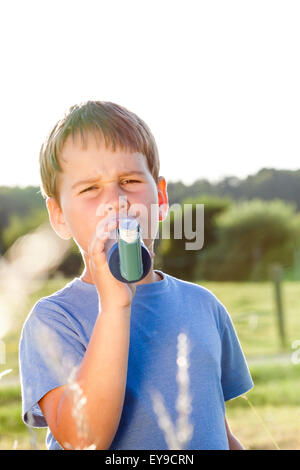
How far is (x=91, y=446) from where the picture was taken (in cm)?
157

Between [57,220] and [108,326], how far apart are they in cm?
61

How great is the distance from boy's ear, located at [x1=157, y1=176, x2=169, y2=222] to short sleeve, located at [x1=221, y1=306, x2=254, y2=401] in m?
0.42

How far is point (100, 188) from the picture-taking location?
1.81 meters

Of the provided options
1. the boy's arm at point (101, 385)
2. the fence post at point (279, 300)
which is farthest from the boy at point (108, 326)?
the fence post at point (279, 300)

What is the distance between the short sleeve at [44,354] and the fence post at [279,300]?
10571 mm

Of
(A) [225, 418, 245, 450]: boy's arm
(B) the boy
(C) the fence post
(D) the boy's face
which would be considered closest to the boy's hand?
(B) the boy

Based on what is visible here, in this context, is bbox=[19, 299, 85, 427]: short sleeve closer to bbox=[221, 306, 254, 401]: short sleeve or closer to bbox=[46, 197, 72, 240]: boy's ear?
bbox=[46, 197, 72, 240]: boy's ear

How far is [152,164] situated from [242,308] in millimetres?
15022

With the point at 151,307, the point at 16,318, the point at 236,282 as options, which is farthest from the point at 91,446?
the point at 236,282

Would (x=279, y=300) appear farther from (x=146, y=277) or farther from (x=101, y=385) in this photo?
(x=101, y=385)

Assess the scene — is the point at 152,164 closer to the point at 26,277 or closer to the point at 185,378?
the point at 185,378

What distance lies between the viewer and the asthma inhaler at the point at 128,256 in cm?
154

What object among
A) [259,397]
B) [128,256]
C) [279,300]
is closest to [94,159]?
[128,256]

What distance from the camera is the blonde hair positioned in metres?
1.90
